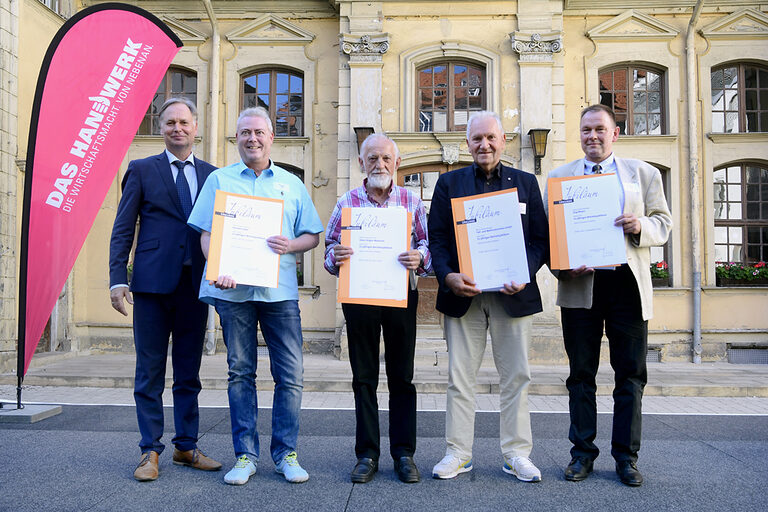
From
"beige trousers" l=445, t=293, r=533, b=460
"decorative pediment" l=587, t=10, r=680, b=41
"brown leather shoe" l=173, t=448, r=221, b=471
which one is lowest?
"brown leather shoe" l=173, t=448, r=221, b=471

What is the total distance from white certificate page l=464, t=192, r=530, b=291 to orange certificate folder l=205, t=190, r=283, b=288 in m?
1.21

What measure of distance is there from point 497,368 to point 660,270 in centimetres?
881

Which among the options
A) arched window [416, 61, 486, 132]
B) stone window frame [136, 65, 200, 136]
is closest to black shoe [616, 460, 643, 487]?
arched window [416, 61, 486, 132]

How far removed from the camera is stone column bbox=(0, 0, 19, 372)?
9461 millimetres

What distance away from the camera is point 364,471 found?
137 inches

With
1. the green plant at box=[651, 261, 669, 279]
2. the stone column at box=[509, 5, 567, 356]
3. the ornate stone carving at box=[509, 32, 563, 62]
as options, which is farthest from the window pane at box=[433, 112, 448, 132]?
the green plant at box=[651, 261, 669, 279]

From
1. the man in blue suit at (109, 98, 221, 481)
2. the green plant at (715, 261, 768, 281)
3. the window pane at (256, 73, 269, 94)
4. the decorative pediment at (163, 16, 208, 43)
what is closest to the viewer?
the man in blue suit at (109, 98, 221, 481)

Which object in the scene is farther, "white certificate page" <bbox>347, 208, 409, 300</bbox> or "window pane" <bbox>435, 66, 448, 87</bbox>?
"window pane" <bbox>435, 66, 448, 87</bbox>

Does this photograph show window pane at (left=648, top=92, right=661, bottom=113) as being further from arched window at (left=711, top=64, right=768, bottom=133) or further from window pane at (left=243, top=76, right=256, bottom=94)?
window pane at (left=243, top=76, right=256, bottom=94)

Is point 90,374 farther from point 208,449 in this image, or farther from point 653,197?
point 653,197

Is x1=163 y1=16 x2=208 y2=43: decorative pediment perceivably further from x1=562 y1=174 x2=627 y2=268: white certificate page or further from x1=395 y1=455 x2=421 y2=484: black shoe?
x1=395 y1=455 x2=421 y2=484: black shoe

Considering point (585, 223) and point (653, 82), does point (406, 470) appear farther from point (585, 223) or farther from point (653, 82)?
point (653, 82)

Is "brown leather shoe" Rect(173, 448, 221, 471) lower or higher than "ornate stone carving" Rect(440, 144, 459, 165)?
lower

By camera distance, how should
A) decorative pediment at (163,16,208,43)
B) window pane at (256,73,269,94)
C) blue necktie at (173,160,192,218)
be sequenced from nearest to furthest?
blue necktie at (173,160,192,218) < decorative pediment at (163,16,208,43) < window pane at (256,73,269,94)
